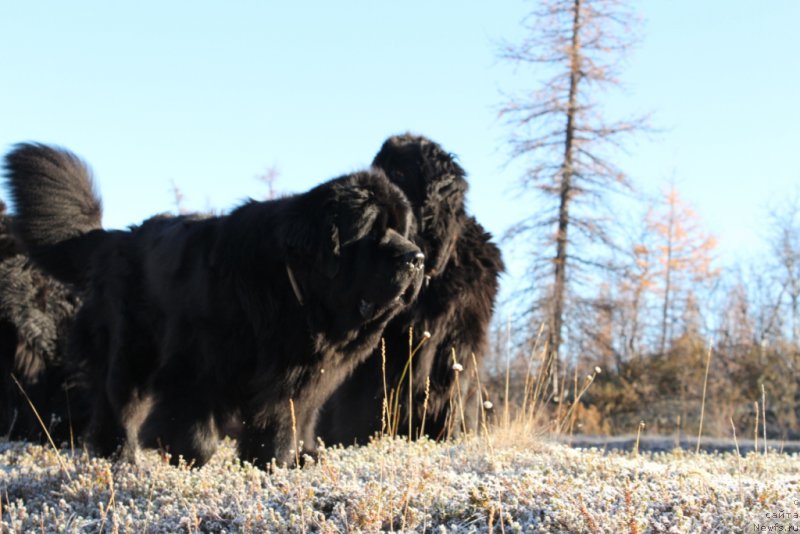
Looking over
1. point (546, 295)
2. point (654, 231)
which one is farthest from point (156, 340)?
point (654, 231)

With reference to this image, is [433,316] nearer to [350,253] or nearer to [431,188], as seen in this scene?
[431,188]

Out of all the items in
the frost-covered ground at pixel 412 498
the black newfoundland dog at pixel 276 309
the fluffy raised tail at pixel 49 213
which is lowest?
the frost-covered ground at pixel 412 498

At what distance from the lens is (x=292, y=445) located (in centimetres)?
475

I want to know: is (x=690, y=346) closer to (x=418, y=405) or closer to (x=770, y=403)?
(x=770, y=403)

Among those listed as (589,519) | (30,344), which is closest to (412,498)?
(589,519)

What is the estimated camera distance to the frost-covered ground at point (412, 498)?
10.6ft

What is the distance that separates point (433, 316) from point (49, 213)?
3.09 meters

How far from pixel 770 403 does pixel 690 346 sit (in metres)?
3.37

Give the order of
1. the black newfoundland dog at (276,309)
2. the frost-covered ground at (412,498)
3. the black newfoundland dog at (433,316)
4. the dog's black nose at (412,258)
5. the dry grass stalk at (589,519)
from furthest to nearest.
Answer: the black newfoundland dog at (433,316)
the black newfoundland dog at (276,309)
the dog's black nose at (412,258)
the frost-covered ground at (412,498)
the dry grass stalk at (589,519)

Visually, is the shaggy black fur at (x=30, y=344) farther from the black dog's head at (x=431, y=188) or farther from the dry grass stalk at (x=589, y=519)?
the dry grass stalk at (x=589, y=519)

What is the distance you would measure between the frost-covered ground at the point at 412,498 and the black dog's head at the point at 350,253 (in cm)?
92

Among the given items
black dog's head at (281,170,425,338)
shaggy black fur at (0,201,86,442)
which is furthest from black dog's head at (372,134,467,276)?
shaggy black fur at (0,201,86,442)

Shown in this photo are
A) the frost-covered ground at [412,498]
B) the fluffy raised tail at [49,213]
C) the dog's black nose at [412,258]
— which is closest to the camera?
the frost-covered ground at [412,498]

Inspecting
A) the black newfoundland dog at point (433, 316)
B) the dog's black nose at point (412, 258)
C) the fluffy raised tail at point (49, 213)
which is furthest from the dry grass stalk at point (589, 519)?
the fluffy raised tail at point (49, 213)
